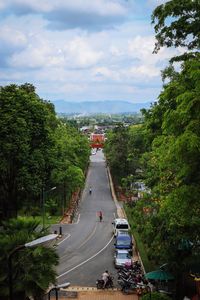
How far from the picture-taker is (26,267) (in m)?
18.4

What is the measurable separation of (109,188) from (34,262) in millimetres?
52687

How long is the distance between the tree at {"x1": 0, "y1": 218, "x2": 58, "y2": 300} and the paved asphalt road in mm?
8199

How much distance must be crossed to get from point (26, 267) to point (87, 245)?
18409mm

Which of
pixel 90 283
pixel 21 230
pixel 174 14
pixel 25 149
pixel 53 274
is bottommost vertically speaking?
pixel 90 283

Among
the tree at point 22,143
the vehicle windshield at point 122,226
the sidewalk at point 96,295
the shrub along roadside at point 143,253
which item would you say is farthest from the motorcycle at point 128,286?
the vehicle windshield at point 122,226

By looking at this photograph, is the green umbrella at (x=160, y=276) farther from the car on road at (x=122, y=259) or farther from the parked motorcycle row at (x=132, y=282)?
the car on road at (x=122, y=259)

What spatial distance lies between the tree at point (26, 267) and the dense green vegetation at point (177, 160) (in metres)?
4.92

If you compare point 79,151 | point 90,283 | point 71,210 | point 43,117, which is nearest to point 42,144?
point 43,117

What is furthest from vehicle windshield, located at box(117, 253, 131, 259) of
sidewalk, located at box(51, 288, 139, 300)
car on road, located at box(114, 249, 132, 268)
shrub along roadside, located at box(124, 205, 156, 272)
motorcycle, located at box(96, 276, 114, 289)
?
sidewalk, located at box(51, 288, 139, 300)

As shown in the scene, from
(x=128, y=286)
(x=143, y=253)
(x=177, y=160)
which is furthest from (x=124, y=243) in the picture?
(x=177, y=160)

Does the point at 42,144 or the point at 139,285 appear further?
the point at 42,144

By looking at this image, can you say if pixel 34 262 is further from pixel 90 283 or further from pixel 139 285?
pixel 90 283

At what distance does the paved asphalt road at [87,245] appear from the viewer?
28.8 meters

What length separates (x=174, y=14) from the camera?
66.5 ft
